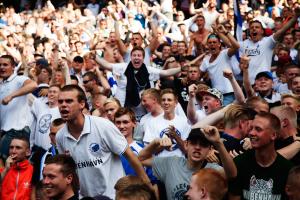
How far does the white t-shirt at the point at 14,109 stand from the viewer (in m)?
10.1

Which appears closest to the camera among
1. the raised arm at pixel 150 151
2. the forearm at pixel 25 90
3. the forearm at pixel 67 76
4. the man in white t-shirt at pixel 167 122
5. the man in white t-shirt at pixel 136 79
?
the raised arm at pixel 150 151

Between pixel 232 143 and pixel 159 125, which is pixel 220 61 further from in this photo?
pixel 232 143

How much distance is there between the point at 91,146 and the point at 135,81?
Answer: 14.6 ft

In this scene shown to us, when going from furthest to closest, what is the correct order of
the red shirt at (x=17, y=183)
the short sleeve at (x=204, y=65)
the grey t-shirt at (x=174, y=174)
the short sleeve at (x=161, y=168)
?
the short sleeve at (x=204, y=65), the red shirt at (x=17, y=183), the short sleeve at (x=161, y=168), the grey t-shirt at (x=174, y=174)

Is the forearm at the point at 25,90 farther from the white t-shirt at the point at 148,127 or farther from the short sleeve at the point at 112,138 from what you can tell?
the short sleeve at the point at 112,138

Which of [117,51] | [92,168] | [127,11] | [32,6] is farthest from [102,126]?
[32,6]

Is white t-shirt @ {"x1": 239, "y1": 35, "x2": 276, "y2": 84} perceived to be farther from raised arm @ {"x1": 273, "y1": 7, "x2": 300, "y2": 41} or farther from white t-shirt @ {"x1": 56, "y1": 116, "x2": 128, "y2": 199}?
white t-shirt @ {"x1": 56, "y1": 116, "x2": 128, "y2": 199}

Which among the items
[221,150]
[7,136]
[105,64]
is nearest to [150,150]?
[221,150]

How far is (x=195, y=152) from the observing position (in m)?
5.93

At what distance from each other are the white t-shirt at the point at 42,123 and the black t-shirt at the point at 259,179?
4.40 meters

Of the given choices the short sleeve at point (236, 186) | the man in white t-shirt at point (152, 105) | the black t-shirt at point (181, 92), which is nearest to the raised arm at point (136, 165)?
the short sleeve at point (236, 186)

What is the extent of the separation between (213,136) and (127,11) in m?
16.2

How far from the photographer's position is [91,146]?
654 centimetres

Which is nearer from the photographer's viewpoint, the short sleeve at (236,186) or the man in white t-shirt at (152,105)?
the short sleeve at (236,186)
